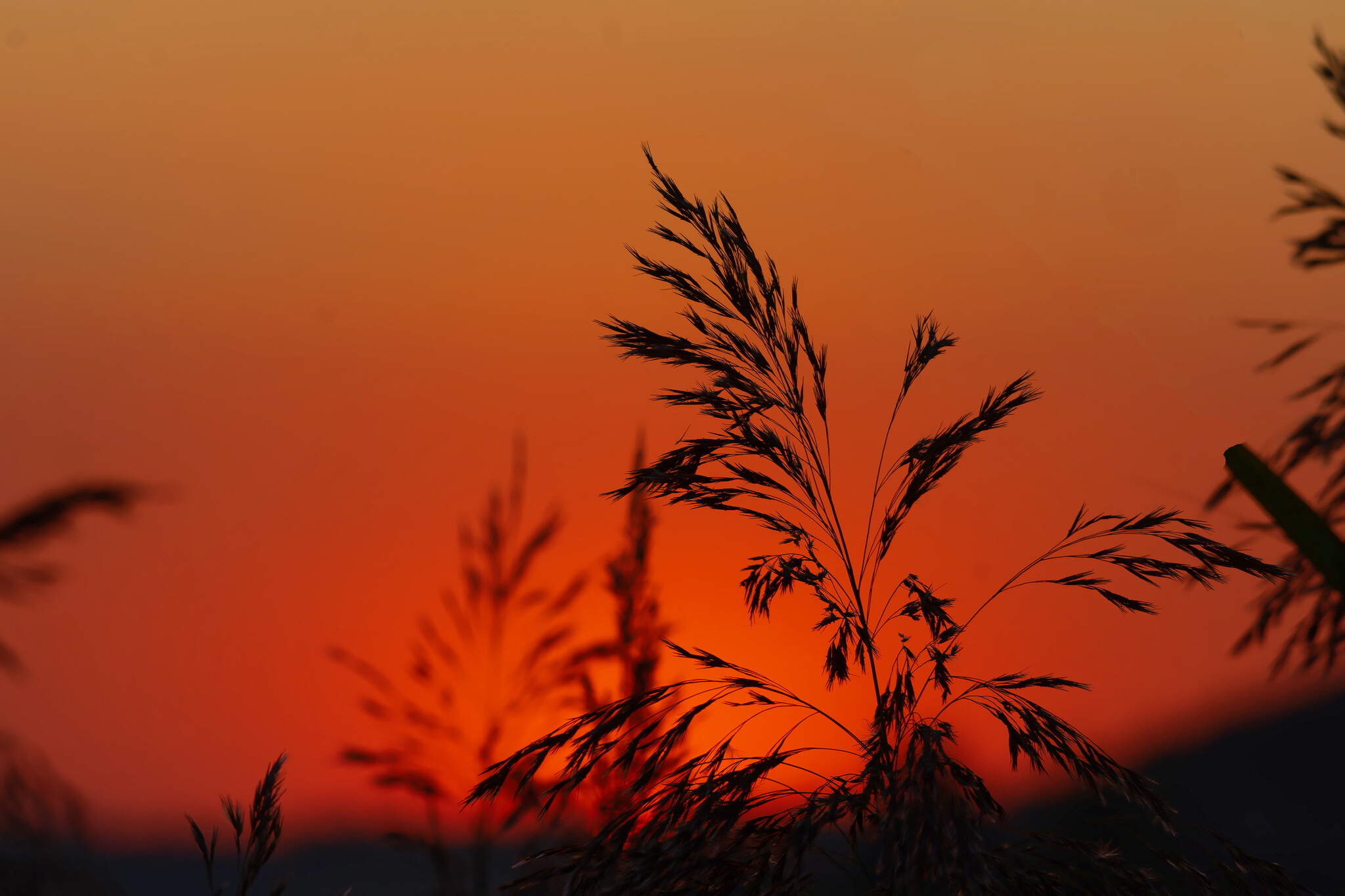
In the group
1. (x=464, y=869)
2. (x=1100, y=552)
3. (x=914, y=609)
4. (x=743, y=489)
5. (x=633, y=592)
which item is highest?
(x=633, y=592)

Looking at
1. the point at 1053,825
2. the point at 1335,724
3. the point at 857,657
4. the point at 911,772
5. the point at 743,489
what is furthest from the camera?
the point at 1335,724

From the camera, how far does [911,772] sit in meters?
1.98

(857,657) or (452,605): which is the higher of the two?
(452,605)

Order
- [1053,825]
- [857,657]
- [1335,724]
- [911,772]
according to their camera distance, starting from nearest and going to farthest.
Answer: [911,772]
[1053,825]
[857,657]
[1335,724]

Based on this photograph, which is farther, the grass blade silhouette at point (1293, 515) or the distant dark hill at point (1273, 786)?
the distant dark hill at point (1273, 786)

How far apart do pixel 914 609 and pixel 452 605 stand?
A: 8.39 feet

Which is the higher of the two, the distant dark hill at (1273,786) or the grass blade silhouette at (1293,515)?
the distant dark hill at (1273,786)

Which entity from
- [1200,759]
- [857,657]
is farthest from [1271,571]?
[1200,759]

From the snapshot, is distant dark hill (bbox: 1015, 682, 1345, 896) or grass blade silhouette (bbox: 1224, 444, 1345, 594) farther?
distant dark hill (bbox: 1015, 682, 1345, 896)

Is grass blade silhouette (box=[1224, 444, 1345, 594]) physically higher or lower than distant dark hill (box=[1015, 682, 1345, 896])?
lower

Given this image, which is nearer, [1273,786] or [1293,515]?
[1293,515]

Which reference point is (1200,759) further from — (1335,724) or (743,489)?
(743,489)

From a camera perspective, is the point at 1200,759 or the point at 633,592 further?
the point at 1200,759

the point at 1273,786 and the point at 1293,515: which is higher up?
the point at 1273,786
